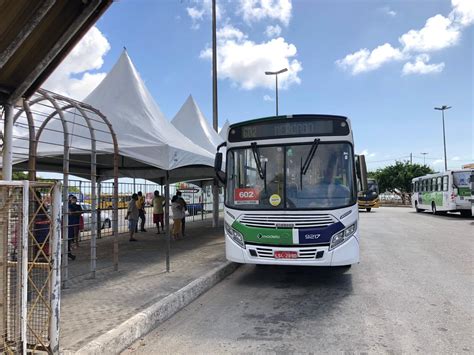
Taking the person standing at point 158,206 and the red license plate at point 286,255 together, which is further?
the person standing at point 158,206

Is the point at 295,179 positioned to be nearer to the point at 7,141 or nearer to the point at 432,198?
the point at 7,141

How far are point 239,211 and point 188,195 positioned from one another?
2011 cm

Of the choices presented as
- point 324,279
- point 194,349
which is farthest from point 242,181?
point 194,349

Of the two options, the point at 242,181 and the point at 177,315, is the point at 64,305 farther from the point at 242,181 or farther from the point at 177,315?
the point at 242,181

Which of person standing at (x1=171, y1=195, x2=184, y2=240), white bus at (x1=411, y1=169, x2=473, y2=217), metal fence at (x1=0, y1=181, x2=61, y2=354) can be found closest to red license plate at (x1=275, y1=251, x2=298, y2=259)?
metal fence at (x1=0, y1=181, x2=61, y2=354)

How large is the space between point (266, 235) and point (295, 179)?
3.78 ft

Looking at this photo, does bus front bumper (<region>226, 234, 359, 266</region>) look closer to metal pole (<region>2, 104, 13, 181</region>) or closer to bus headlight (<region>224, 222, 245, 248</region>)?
bus headlight (<region>224, 222, 245, 248</region>)

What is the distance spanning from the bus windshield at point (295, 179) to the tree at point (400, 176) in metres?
49.3

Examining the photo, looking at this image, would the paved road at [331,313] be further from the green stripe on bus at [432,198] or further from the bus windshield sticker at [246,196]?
the green stripe on bus at [432,198]

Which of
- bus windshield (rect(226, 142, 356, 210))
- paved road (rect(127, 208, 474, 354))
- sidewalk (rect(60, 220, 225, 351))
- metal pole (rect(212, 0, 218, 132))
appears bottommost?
paved road (rect(127, 208, 474, 354))

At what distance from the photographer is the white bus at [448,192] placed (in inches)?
909

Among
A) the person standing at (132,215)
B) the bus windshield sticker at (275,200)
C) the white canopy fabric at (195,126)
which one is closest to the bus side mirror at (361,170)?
the bus windshield sticker at (275,200)

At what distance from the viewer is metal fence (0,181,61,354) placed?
3.57 meters

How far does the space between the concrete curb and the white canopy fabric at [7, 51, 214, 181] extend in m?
2.45
